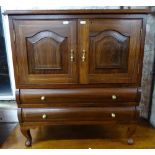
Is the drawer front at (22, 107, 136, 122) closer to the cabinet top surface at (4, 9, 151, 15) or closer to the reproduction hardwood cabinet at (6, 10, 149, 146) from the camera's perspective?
the reproduction hardwood cabinet at (6, 10, 149, 146)

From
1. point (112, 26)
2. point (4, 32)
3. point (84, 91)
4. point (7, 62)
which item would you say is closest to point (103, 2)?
point (112, 26)

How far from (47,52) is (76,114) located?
0.57 meters

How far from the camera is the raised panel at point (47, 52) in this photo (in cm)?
146

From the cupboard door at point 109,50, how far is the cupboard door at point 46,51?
9 centimetres

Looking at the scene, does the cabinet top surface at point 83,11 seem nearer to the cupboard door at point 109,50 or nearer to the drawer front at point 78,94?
the cupboard door at point 109,50

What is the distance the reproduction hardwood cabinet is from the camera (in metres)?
1.43

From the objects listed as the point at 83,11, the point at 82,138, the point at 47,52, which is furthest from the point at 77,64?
the point at 82,138

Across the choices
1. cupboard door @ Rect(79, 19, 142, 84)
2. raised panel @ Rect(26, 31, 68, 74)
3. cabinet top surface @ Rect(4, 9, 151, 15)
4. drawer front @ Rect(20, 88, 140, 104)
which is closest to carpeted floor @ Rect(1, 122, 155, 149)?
drawer front @ Rect(20, 88, 140, 104)

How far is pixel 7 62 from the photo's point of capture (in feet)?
6.95

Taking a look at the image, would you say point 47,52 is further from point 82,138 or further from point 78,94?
point 82,138

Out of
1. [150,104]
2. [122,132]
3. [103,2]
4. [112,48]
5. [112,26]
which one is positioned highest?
[103,2]

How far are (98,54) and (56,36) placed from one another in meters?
0.35

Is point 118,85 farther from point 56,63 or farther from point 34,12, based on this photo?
point 34,12

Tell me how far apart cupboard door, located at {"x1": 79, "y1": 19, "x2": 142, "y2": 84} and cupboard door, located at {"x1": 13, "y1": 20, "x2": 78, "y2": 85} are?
9 cm
